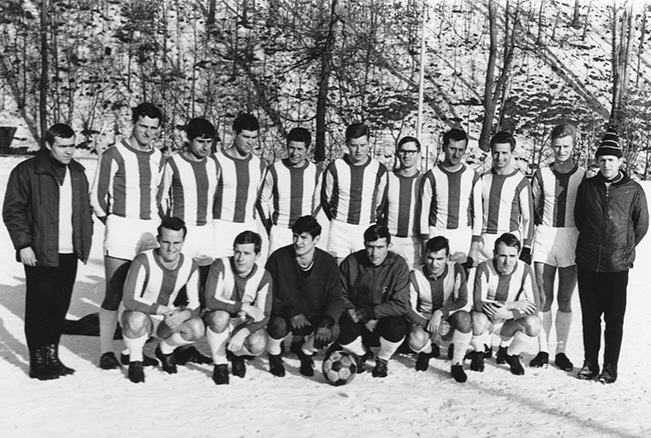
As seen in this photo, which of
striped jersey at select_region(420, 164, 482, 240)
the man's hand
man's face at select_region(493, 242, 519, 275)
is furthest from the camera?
striped jersey at select_region(420, 164, 482, 240)

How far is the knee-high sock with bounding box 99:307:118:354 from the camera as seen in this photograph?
13.8 ft

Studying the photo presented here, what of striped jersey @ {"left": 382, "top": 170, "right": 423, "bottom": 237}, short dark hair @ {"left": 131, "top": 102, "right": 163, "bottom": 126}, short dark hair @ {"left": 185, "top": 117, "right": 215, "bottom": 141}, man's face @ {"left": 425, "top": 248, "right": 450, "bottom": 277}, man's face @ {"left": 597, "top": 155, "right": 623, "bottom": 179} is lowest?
Result: man's face @ {"left": 425, "top": 248, "right": 450, "bottom": 277}

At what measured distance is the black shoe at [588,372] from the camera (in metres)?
4.19

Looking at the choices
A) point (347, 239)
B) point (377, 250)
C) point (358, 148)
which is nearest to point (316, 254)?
point (377, 250)

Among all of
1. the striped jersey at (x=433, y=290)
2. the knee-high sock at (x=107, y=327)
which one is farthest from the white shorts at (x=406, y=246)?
the knee-high sock at (x=107, y=327)

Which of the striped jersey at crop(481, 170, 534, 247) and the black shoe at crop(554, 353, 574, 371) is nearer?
the black shoe at crop(554, 353, 574, 371)

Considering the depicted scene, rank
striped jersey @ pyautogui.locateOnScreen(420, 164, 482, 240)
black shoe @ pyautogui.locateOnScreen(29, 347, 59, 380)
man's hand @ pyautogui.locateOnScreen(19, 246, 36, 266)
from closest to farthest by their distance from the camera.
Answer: man's hand @ pyautogui.locateOnScreen(19, 246, 36, 266)
black shoe @ pyautogui.locateOnScreen(29, 347, 59, 380)
striped jersey @ pyautogui.locateOnScreen(420, 164, 482, 240)

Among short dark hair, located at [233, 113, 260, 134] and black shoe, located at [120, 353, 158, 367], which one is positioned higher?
short dark hair, located at [233, 113, 260, 134]

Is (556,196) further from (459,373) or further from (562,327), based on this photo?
(459,373)

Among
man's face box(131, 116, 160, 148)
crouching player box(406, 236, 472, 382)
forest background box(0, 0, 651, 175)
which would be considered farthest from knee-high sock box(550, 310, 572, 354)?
forest background box(0, 0, 651, 175)

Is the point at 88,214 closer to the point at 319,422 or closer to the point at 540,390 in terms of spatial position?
the point at 319,422

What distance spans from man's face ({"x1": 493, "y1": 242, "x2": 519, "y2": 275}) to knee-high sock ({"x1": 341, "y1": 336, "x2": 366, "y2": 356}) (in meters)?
1.02

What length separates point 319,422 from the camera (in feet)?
11.2

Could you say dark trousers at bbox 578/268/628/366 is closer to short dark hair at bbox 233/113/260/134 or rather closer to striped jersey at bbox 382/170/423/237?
striped jersey at bbox 382/170/423/237
